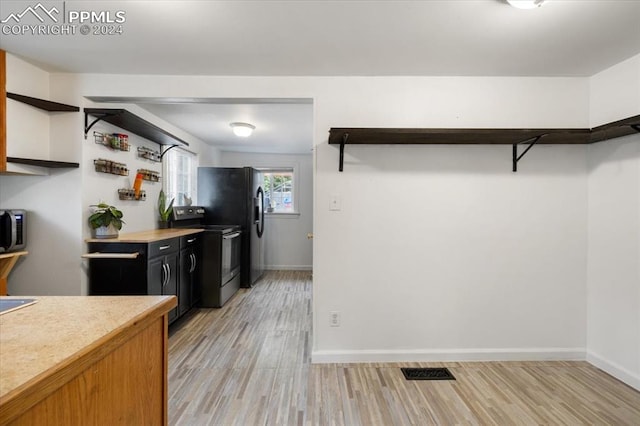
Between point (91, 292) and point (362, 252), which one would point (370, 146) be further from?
point (91, 292)

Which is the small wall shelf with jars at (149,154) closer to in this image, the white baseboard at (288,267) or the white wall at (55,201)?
the white wall at (55,201)

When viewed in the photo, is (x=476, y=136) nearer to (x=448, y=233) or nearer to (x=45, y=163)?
(x=448, y=233)

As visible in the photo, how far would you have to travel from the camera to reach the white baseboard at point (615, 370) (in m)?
2.09

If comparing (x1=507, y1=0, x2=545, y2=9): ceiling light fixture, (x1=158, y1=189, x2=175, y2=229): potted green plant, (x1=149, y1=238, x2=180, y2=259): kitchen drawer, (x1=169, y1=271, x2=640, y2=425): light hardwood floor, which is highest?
(x1=507, y1=0, x2=545, y2=9): ceiling light fixture

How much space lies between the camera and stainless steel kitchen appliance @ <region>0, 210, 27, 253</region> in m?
2.12

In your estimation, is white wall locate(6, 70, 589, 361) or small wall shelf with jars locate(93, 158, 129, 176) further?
small wall shelf with jars locate(93, 158, 129, 176)

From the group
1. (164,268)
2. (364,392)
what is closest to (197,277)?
(164,268)

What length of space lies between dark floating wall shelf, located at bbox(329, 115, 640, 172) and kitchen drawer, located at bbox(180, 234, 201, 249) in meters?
1.91

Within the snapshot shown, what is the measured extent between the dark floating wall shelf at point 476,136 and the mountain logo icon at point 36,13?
5.60ft

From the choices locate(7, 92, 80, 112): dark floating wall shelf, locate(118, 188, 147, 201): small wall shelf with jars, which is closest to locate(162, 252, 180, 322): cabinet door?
locate(118, 188, 147, 201): small wall shelf with jars

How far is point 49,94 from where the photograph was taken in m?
2.45

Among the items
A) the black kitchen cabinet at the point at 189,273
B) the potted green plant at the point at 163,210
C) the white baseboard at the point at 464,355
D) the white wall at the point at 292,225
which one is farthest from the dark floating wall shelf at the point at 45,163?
the white wall at the point at 292,225

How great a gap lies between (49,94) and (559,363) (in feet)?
14.8

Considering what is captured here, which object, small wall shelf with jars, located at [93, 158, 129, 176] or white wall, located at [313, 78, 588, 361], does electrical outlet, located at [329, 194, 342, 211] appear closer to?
white wall, located at [313, 78, 588, 361]
